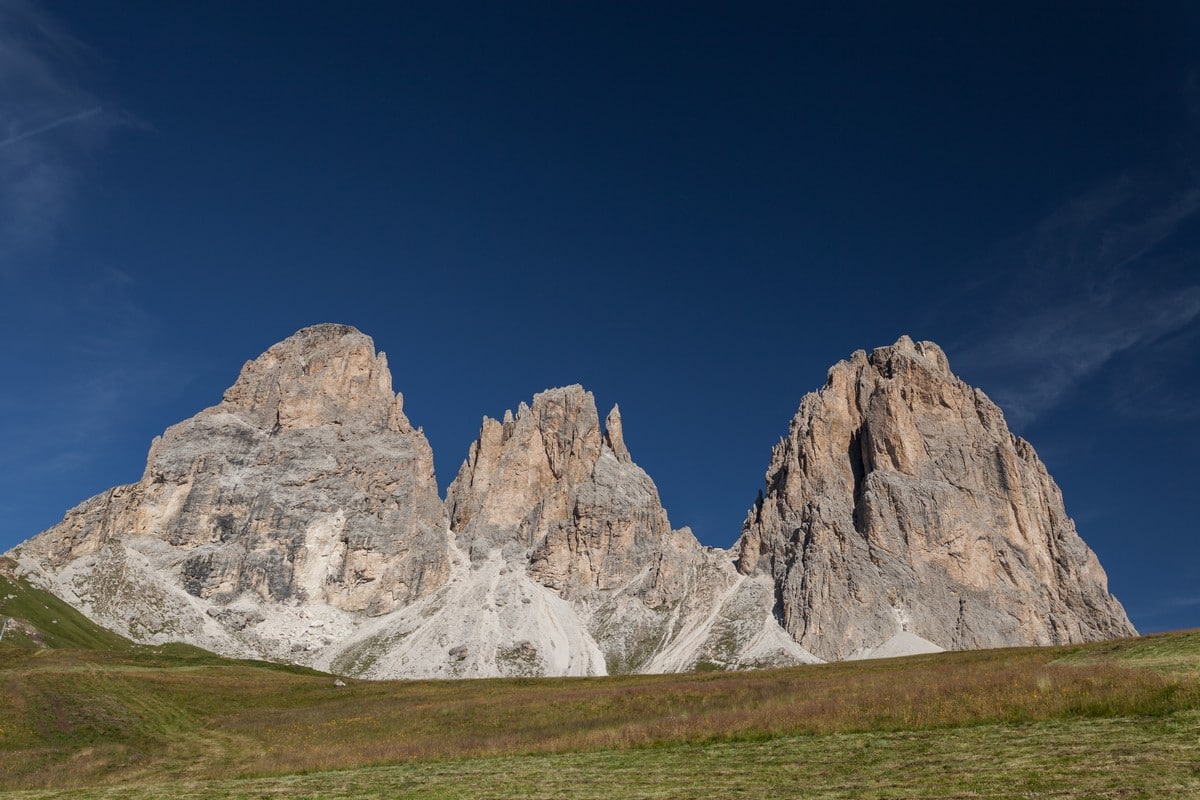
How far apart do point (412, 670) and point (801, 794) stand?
569 ft

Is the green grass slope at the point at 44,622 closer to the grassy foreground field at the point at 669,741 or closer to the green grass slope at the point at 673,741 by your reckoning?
the green grass slope at the point at 673,741

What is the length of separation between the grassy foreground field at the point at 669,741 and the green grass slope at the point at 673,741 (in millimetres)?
116

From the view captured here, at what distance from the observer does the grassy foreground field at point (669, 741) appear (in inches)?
880

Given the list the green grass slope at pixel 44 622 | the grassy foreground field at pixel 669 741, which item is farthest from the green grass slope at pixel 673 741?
the green grass slope at pixel 44 622

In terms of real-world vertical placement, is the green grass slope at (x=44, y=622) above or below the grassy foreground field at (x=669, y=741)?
above

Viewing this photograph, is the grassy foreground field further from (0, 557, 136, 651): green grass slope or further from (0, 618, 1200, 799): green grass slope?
(0, 557, 136, 651): green grass slope

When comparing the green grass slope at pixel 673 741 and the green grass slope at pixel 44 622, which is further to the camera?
the green grass slope at pixel 44 622

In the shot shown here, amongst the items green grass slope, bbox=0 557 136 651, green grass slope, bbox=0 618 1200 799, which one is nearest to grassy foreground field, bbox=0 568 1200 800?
green grass slope, bbox=0 618 1200 799

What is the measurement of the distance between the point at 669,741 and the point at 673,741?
176mm

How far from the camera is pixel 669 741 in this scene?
3522cm

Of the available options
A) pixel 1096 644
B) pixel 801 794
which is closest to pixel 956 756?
pixel 801 794

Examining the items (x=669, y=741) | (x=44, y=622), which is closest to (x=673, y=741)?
(x=669, y=741)

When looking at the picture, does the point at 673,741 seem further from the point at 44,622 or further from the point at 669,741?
the point at 44,622

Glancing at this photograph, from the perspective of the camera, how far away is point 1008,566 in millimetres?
194875
